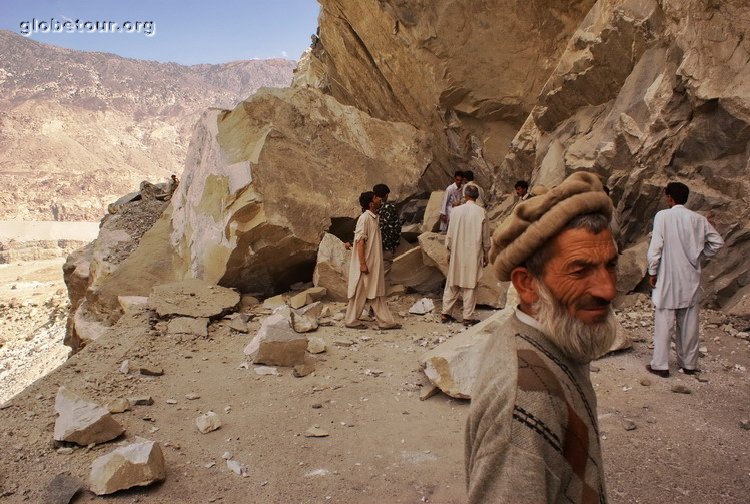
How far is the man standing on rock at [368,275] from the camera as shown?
630 cm

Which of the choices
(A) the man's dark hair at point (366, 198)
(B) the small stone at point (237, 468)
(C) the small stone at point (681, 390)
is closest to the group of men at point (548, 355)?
(B) the small stone at point (237, 468)

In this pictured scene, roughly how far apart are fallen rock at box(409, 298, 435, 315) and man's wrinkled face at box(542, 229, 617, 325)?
5812mm

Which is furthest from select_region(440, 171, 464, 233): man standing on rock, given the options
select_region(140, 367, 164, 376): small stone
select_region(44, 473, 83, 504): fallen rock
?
select_region(44, 473, 83, 504): fallen rock

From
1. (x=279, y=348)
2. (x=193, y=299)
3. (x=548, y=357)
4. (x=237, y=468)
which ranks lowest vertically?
(x=237, y=468)

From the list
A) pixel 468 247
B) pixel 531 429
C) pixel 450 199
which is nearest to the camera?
pixel 531 429

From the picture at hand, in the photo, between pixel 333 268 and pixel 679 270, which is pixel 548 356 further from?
pixel 333 268

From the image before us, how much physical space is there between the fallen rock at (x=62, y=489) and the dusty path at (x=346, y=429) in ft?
0.26

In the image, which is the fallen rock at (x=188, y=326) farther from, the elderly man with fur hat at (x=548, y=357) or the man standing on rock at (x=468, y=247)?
the elderly man with fur hat at (x=548, y=357)

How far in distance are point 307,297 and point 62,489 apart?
4.42 m

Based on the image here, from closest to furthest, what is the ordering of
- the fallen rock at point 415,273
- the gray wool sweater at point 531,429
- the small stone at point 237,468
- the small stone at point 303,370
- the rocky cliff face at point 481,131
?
the gray wool sweater at point 531,429, the small stone at point 237,468, the small stone at point 303,370, the rocky cliff face at point 481,131, the fallen rock at point 415,273

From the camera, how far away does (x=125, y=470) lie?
3.08 metres

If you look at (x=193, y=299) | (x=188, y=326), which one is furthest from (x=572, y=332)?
(x=193, y=299)

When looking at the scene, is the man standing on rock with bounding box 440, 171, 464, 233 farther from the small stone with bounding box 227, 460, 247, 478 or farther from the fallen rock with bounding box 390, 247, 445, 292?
the small stone with bounding box 227, 460, 247, 478

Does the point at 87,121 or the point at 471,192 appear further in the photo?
the point at 87,121
